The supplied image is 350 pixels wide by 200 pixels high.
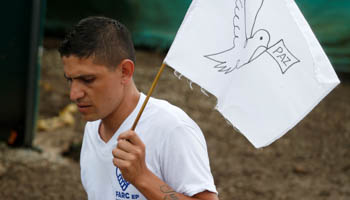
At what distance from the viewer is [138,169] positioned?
6.71 ft

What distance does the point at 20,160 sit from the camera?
18.6 ft

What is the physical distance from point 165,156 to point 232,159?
412 cm

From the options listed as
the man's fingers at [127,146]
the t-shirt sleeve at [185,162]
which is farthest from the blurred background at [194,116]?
the man's fingers at [127,146]

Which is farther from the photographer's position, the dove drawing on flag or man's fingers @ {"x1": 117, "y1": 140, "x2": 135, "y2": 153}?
the dove drawing on flag

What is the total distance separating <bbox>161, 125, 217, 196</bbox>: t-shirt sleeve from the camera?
214 cm

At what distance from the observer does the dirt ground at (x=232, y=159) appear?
5395 mm

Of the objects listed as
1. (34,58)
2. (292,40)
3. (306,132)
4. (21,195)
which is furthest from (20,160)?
(292,40)

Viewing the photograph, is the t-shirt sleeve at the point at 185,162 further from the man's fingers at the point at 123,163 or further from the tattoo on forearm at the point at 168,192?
the man's fingers at the point at 123,163

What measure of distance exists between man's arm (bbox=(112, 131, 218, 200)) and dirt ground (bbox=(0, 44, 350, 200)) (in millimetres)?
3204

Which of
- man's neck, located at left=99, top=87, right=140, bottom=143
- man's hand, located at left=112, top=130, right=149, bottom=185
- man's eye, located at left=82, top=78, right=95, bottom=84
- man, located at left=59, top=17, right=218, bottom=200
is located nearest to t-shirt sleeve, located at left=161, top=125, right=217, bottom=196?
man, located at left=59, top=17, right=218, bottom=200

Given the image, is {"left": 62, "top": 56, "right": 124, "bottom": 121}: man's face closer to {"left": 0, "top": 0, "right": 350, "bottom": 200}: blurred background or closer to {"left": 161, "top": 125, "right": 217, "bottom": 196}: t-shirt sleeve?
{"left": 161, "top": 125, "right": 217, "bottom": 196}: t-shirt sleeve

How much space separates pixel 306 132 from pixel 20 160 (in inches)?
145

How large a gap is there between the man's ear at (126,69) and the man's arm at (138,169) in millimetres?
370

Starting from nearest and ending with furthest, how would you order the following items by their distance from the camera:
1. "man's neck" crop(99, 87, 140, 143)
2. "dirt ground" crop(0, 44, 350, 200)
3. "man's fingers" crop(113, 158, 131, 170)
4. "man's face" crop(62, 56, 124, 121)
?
"man's fingers" crop(113, 158, 131, 170)
"man's face" crop(62, 56, 124, 121)
"man's neck" crop(99, 87, 140, 143)
"dirt ground" crop(0, 44, 350, 200)
